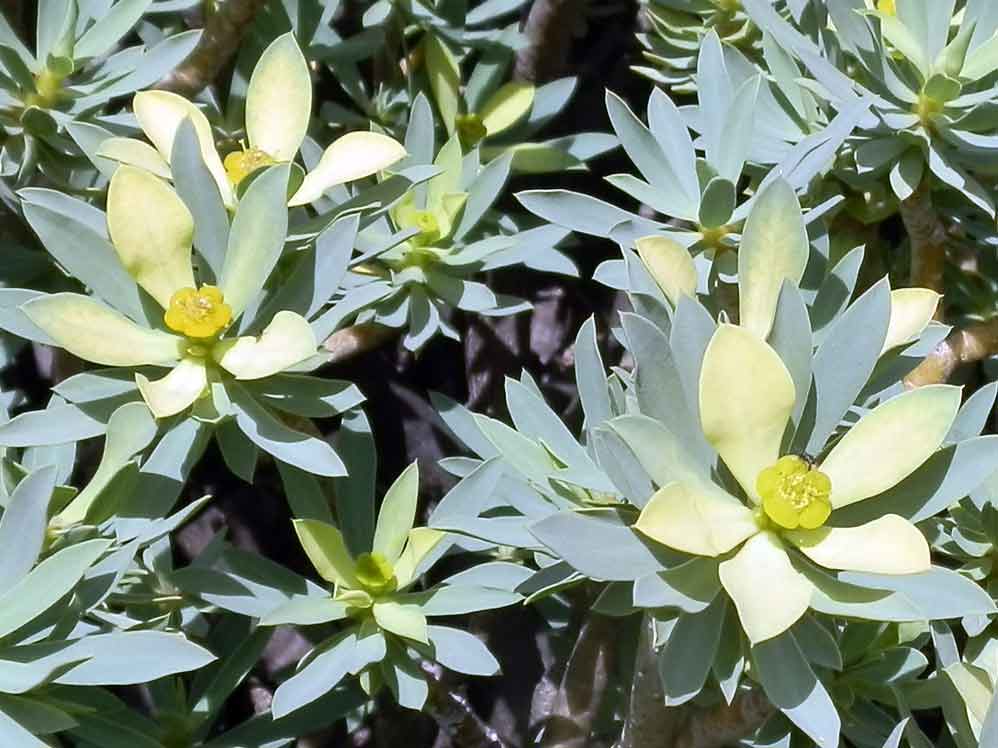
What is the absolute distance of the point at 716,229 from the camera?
3.41 feet

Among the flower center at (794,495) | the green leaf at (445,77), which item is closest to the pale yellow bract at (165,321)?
the flower center at (794,495)

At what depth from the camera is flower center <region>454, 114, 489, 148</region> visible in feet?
4.57

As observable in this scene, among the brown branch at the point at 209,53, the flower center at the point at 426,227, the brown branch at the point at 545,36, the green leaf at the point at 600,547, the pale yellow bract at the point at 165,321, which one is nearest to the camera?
the green leaf at the point at 600,547

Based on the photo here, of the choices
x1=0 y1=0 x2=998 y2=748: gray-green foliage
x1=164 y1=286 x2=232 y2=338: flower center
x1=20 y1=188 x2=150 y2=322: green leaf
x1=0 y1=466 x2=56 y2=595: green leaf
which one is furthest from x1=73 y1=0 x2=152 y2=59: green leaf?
x1=0 y1=466 x2=56 y2=595: green leaf

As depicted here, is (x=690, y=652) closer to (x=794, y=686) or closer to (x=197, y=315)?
(x=794, y=686)

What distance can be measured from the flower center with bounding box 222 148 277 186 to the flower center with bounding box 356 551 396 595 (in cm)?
33

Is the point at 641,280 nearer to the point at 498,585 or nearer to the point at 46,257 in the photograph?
the point at 498,585

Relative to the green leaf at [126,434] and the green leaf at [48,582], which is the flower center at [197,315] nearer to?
the green leaf at [126,434]

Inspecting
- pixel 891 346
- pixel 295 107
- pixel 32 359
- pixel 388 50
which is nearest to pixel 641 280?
pixel 891 346

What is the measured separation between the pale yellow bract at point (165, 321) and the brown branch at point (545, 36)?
789mm

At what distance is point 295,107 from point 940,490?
587mm

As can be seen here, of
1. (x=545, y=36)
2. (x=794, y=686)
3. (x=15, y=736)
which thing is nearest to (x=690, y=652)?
(x=794, y=686)

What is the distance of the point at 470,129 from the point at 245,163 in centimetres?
47

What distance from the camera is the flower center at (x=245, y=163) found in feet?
3.20
